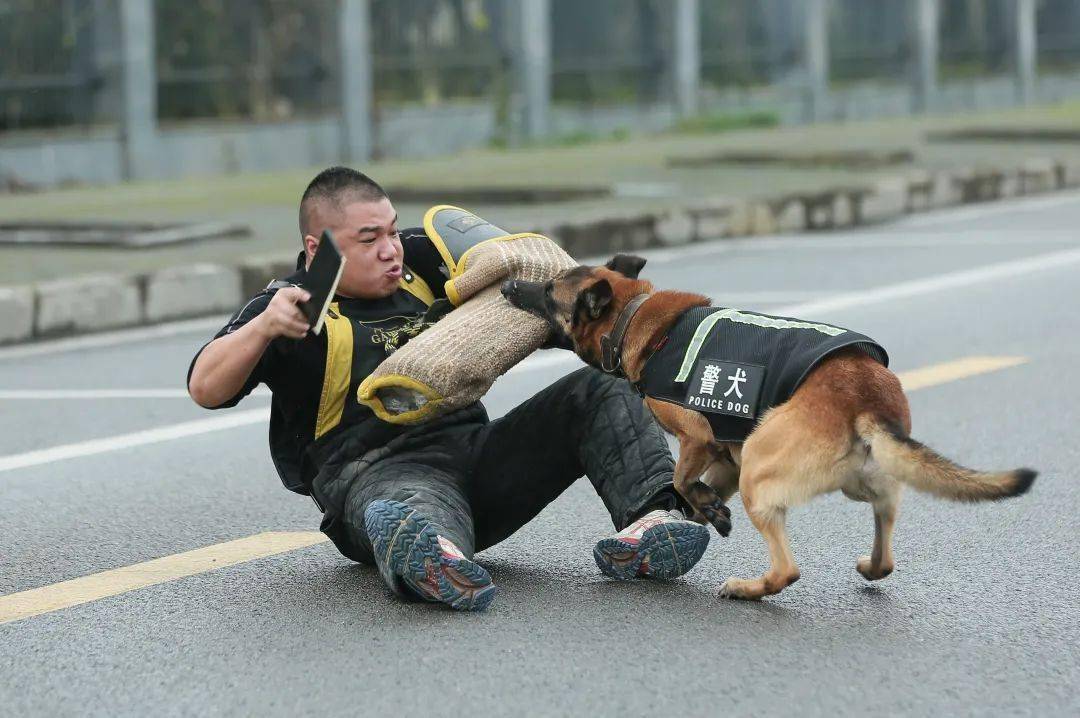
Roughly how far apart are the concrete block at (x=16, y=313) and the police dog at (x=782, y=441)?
17.1 ft

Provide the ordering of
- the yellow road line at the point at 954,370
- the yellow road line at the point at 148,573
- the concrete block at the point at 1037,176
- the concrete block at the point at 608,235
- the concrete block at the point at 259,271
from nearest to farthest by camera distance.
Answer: the yellow road line at the point at 148,573
the yellow road line at the point at 954,370
the concrete block at the point at 259,271
the concrete block at the point at 608,235
the concrete block at the point at 1037,176

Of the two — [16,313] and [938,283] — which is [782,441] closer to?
[16,313]

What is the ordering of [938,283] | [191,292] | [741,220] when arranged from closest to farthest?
[191,292], [938,283], [741,220]

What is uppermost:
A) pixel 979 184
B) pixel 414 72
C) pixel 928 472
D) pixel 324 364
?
pixel 414 72

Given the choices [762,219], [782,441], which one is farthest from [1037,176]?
[782,441]

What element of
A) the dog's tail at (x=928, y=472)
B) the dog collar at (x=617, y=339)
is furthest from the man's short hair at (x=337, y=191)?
the dog's tail at (x=928, y=472)

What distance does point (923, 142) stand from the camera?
21.5m

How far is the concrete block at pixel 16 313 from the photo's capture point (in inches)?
379

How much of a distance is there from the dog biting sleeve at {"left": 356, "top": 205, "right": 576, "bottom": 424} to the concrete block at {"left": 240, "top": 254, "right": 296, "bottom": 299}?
220 inches

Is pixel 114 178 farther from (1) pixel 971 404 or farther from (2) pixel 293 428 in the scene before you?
(2) pixel 293 428

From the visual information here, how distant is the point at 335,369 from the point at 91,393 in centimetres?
346

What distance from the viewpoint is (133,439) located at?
7.09 metres

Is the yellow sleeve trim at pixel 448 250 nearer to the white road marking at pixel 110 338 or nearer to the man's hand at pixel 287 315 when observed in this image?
the man's hand at pixel 287 315

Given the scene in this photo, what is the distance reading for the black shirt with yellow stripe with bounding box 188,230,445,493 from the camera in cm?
489
